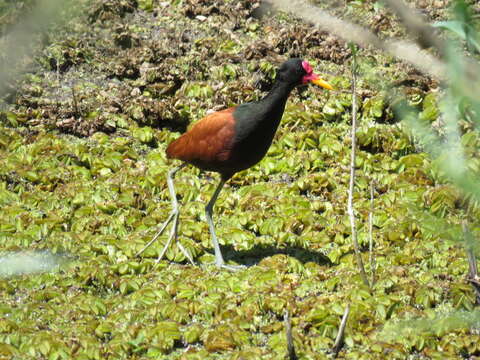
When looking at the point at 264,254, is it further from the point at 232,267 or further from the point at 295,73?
the point at 295,73

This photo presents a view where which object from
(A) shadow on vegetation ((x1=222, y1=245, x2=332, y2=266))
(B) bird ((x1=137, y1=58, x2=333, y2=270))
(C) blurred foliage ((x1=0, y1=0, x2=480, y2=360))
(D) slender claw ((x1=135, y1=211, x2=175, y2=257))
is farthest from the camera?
(A) shadow on vegetation ((x1=222, y1=245, x2=332, y2=266))

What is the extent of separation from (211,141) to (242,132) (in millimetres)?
265

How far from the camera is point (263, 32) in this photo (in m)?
9.09

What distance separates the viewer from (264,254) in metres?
5.80

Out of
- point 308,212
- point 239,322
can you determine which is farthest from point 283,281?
point 308,212

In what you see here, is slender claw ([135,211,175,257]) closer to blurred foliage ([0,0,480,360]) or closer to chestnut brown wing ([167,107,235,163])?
blurred foliage ([0,0,480,360])

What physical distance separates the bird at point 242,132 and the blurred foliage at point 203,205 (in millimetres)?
508

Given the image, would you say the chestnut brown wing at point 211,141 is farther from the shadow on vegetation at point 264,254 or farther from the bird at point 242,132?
the shadow on vegetation at point 264,254

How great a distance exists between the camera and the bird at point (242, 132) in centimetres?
526

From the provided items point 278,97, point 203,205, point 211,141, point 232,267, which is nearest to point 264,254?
point 232,267

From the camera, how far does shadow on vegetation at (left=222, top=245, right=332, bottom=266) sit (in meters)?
5.71

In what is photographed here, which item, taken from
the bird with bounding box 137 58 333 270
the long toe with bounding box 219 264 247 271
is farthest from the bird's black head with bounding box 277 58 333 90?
the long toe with bounding box 219 264 247 271

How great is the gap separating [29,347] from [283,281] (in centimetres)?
189

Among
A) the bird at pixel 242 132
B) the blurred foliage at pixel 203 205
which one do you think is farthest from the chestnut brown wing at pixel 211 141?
the blurred foliage at pixel 203 205
